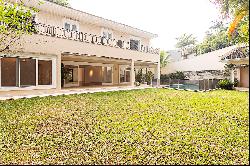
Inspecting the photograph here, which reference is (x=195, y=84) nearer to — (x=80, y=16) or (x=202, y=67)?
(x=202, y=67)

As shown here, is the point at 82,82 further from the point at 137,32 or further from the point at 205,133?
the point at 205,133

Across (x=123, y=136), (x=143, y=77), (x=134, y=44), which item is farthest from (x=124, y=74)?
(x=123, y=136)

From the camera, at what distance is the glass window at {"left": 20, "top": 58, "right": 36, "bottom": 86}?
1458cm

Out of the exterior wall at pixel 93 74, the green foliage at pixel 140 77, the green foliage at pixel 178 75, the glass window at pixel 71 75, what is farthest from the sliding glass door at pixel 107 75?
the green foliage at pixel 178 75

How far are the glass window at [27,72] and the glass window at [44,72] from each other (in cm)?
41

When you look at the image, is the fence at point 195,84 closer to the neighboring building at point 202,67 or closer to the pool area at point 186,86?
the pool area at point 186,86

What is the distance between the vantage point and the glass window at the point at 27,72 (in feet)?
47.8

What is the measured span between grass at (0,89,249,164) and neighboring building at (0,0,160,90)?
5365mm

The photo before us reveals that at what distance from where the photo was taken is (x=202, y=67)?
3303 centimetres

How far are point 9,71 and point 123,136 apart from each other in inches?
431

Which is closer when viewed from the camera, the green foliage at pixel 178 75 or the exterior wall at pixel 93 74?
the exterior wall at pixel 93 74

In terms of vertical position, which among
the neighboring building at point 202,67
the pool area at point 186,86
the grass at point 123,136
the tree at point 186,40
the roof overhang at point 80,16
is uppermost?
the tree at point 186,40

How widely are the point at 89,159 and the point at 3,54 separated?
1132 cm

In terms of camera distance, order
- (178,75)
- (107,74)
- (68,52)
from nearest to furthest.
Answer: (68,52)
(107,74)
(178,75)
